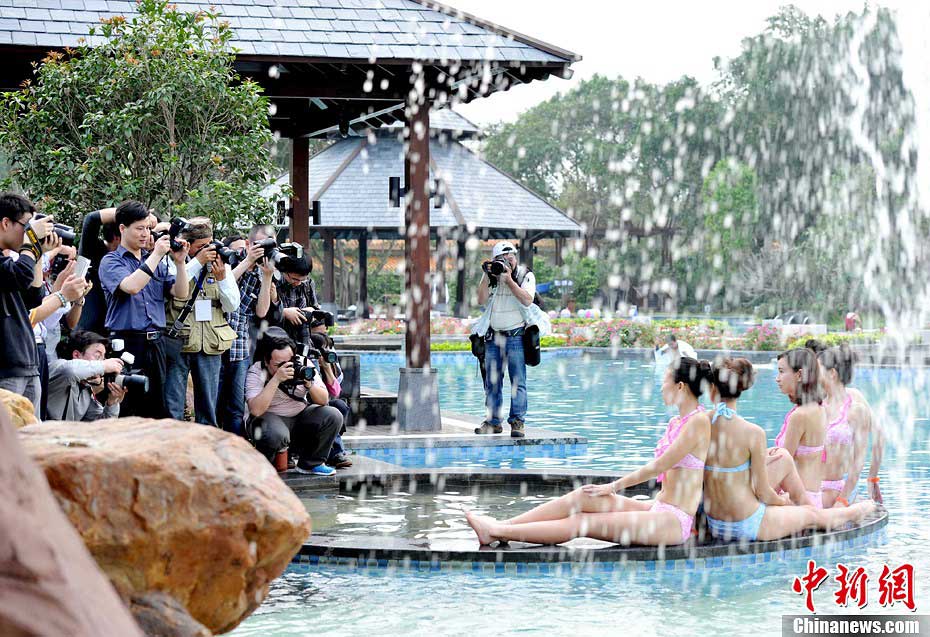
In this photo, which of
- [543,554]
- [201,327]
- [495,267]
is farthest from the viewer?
[495,267]

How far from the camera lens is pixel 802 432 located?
6.93 meters

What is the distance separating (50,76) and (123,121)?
0.75m

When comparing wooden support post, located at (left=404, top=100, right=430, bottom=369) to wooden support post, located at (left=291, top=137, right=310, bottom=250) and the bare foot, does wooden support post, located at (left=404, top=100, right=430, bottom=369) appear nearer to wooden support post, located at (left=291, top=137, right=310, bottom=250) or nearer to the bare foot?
wooden support post, located at (left=291, top=137, right=310, bottom=250)

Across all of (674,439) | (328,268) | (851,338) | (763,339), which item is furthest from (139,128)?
(328,268)

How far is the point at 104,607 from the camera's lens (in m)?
1.86

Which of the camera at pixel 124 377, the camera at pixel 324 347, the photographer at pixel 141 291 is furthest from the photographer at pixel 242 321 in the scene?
the camera at pixel 124 377

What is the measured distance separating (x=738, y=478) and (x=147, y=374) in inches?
146

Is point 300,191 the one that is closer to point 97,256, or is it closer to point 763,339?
point 97,256

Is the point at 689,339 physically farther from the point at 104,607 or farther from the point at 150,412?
the point at 104,607

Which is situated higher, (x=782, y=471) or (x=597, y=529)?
(x=782, y=471)

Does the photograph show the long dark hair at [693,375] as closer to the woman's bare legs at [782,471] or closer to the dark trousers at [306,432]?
the woman's bare legs at [782,471]

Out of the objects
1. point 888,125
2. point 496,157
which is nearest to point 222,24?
point 888,125

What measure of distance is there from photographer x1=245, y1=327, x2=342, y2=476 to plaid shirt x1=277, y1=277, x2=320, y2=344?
0.25 meters

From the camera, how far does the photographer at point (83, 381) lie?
6.91 metres
